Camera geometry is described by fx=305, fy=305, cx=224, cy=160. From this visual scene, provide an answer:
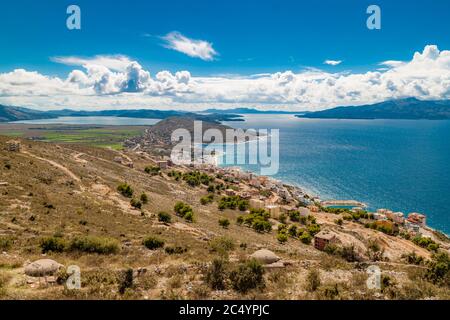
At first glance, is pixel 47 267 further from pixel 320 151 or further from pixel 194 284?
pixel 320 151

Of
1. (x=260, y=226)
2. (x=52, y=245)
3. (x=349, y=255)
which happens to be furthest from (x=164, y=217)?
(x=349, y=255)

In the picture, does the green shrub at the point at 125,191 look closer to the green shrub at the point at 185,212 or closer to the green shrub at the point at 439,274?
the green shrub at the point at 185,212

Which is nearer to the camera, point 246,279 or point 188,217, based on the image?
point 246,279

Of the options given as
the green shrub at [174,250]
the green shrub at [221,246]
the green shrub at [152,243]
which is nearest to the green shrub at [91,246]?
the green shrub at [152,243]

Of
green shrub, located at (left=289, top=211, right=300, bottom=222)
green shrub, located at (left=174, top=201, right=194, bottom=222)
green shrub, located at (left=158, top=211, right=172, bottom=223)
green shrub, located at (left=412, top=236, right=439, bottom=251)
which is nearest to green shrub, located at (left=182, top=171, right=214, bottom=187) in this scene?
green shrub, located at (left=289, top=211, right=300, bottom=222)

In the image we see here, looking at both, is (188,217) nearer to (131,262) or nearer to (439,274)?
(131,262)
